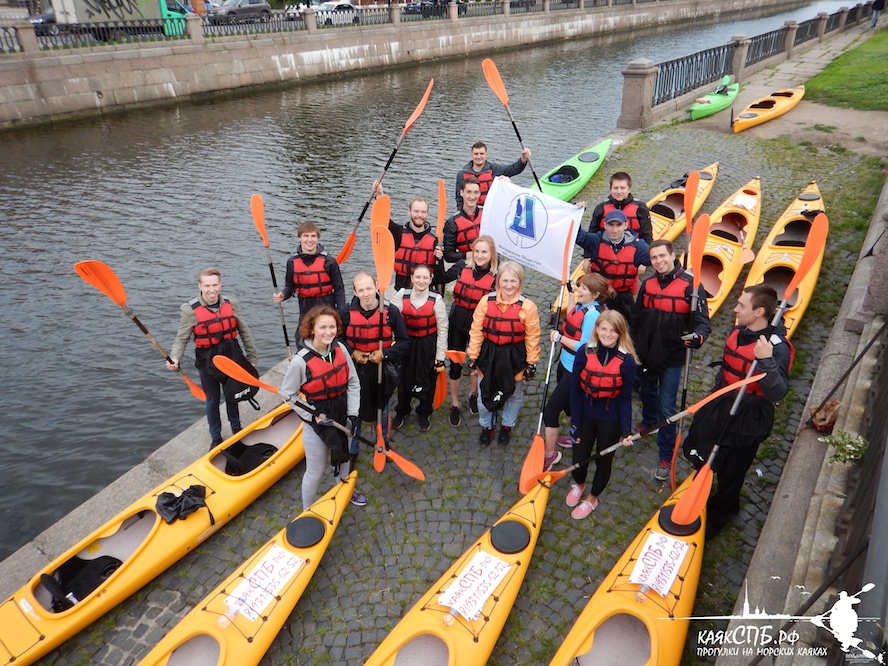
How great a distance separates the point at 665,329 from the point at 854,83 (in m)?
16.3

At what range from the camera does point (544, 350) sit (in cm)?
664

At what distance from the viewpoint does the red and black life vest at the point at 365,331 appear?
A: 4.82 m

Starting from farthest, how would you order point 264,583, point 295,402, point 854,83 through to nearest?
1. point 854,83
2. point 295,402
3. point 264,583

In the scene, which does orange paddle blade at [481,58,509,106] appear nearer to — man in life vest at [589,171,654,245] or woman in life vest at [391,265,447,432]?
man in life vest at [589,171,654,245]

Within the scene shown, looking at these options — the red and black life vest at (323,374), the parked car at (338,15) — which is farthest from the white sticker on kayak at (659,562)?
the parked car at (338,15)

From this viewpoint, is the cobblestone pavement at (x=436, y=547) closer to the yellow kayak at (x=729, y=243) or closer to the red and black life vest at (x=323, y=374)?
the red and black life vest at (x=323, y=374)

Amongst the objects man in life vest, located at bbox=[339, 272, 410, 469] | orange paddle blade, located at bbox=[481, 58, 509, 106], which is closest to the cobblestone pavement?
man in life vest, located at bbox=[339, 272, 410, 469]

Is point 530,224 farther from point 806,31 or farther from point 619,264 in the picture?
point 806,31

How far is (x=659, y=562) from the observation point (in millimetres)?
3988

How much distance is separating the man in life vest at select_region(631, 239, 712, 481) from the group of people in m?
0.01

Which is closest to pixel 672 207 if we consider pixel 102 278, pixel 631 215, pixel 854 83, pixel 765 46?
pixel 631 215

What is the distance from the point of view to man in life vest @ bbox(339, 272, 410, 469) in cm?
481

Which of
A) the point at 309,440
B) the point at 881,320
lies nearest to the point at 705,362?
the point at 881,320

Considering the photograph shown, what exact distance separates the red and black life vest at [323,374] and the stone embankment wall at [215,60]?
16.9 m
